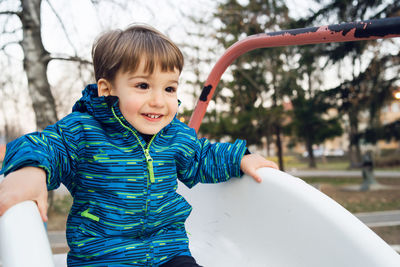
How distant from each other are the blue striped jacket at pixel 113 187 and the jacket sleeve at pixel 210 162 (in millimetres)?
75

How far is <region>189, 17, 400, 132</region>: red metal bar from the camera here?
1035 mm

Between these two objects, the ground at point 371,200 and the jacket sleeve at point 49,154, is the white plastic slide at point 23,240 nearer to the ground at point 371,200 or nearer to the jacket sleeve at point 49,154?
the jacket sleeve at point 49,154

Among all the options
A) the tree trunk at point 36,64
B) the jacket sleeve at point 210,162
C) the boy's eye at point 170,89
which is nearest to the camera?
the boy's eye at point 170,89


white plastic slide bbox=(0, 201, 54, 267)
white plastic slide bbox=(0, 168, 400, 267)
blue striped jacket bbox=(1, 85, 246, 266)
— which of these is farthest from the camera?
blue striped jacket bbox=(1, 85, 246, 266)

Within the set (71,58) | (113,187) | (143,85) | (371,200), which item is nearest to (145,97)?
(143,85)

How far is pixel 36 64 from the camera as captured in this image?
421 cm

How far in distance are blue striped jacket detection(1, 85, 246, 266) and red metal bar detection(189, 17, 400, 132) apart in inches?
22.8

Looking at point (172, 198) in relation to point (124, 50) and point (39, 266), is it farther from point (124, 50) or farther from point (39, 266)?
point (39, 266)

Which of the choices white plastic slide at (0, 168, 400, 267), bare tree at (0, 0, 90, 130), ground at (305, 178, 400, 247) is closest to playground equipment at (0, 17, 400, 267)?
white plastic slide at (0, 168, 400, 267)

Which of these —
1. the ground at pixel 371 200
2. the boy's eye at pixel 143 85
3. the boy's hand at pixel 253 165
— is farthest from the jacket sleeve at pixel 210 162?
the ground at pixel 371 200

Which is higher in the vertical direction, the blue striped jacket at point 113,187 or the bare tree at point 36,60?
the bare tree at point 36,60

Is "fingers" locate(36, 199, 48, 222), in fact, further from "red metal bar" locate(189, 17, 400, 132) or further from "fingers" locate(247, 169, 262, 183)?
"red metal bar" locate(189, 17, 400, 132)

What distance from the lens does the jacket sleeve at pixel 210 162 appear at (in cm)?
109

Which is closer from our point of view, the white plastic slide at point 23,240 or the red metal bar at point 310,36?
the white plastic slide at point 23,240
